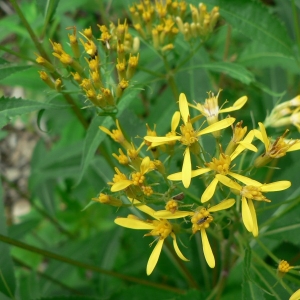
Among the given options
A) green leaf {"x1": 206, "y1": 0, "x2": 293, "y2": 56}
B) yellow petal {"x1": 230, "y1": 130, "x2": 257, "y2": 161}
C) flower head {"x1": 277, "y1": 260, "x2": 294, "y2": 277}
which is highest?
green leaf {"x1": 206, "y1": 0, "x2": 293, "y2": 56}

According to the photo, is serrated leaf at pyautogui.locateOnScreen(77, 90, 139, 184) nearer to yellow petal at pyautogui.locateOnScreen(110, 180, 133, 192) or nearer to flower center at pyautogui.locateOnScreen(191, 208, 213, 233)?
yellow petal at pyautogui.locateOnScreen(110, 180, 133, 192)

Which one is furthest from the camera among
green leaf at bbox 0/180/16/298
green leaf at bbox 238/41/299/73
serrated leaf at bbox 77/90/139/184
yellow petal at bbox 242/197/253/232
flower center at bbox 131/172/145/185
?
green leaf at bbox 238/41/299/73

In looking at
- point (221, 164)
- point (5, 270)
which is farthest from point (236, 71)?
point (5, 270)

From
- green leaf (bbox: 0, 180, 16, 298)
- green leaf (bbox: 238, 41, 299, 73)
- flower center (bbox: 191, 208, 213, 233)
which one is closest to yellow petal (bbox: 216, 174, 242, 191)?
flower center (bbox: 191, 208, 213, 233)

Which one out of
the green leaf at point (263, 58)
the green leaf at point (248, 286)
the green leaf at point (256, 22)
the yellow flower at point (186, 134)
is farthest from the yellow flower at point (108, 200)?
the green leaf at point (263, 58)

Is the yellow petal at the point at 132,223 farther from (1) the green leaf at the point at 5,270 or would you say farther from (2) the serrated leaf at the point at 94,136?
(1) the green leaf at the point at 5,270
